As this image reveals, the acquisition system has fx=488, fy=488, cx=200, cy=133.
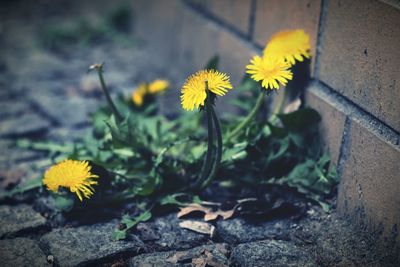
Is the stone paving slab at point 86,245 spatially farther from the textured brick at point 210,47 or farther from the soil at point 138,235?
the textured brick at point 210,47

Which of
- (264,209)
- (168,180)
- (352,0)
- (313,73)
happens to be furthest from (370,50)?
(168,180)

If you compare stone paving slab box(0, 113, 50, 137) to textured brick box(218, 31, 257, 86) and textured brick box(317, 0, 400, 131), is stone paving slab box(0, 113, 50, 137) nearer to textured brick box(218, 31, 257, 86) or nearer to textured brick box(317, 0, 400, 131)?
textured brick box(218, 31, 257, 86)

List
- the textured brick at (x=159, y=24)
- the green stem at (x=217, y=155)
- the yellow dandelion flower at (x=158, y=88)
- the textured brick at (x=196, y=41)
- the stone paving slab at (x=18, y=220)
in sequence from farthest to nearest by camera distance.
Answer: the textured brick at (x=159, y=24)
the textured brick at (x=196, y=41)
the yellow dandelion flower at (x=158, y=88)
the stone paving slab at (x=18, y=220)
the green stem at (x=217, y=155)

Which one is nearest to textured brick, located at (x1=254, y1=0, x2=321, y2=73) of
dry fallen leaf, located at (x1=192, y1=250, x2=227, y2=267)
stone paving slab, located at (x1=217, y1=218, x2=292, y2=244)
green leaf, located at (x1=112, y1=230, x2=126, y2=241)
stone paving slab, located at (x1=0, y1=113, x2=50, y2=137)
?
stone paving slab, located at (x1=217, y1=218, x2=292, y2=244)

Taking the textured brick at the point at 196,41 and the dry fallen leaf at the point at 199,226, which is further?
the textured brick at the point at 196,41

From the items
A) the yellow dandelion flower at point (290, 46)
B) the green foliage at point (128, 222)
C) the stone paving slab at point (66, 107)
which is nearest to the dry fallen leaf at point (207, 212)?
the green foliage at point (128, 222)

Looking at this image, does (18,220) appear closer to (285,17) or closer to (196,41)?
(285,17)

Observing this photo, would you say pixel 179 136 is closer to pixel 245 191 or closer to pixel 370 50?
pixel 245 191
